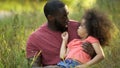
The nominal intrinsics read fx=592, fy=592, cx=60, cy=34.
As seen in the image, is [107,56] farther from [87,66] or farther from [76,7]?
[76,7]

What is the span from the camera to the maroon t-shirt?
6.41m

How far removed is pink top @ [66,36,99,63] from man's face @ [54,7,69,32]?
0.25 metres

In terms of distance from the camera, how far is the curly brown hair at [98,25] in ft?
20.2

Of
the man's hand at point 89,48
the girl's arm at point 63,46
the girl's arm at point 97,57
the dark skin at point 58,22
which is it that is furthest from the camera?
the dark skin at point 58,22

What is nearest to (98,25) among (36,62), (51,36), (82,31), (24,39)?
(82,31)

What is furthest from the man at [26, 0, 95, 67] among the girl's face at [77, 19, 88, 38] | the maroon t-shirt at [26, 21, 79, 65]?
the girl's face at [77, 19, 88, 38]

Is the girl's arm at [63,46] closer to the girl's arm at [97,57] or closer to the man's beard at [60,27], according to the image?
the man's beard at [60,27]

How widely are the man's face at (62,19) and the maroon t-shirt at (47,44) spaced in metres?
0.10

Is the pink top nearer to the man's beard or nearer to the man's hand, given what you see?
the man's hand

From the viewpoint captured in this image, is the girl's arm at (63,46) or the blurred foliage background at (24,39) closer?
the blurred foliage background at (24,39)

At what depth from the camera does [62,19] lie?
636 centimetres

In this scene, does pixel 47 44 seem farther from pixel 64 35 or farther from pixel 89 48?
pixel 89 48

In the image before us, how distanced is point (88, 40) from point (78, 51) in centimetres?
16

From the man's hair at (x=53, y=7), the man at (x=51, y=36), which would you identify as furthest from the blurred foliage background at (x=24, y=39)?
the man's hair at (x=53, y=7)
